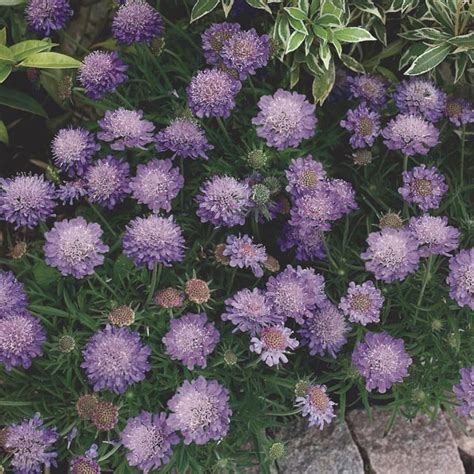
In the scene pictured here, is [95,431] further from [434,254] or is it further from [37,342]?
[434,254]

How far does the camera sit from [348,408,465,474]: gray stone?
2260mm

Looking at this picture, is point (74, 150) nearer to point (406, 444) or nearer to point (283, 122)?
point (283, 122)

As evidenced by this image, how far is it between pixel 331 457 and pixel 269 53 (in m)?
1.18

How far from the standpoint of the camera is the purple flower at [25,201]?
2.10m

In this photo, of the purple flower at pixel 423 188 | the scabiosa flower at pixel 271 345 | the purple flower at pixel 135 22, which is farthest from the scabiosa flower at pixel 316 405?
the purple flower at pixel 135 22

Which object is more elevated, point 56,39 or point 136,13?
point 136,13

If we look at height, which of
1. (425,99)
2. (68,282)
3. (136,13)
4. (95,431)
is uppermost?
(136,13)

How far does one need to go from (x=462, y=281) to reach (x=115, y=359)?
894 mm

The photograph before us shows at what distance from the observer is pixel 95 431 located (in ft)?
6.82

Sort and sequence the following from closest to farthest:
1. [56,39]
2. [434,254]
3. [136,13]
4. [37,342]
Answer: [37,342], [434,254], [136,13], [56,39]

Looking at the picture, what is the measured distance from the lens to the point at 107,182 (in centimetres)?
217

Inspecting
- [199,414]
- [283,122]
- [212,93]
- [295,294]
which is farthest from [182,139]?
[199,414]

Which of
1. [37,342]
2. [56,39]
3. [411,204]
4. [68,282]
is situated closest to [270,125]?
[411,204]

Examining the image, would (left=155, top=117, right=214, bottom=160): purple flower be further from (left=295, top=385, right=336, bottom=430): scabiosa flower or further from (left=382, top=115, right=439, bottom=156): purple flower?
(left=295, top=385, right=336, bottom=430): scabiosa flower
